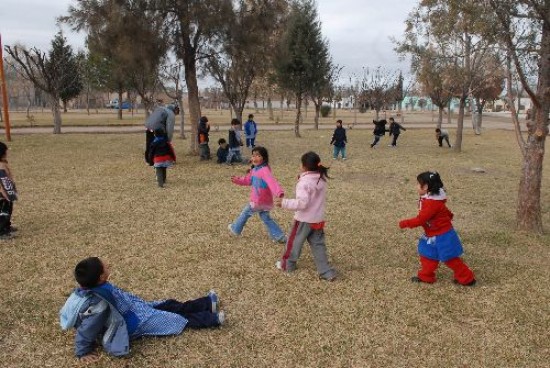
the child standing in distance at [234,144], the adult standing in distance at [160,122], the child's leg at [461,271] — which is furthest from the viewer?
the child standing in distance at [234,144]

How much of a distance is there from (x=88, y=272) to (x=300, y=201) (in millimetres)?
2207

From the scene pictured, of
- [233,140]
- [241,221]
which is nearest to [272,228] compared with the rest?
[241,221]

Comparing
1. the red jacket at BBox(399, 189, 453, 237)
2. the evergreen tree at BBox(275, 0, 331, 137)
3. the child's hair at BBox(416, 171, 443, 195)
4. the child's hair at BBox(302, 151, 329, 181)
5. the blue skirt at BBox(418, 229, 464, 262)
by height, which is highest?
the evergreen tree at BBox(275, 0, 331, 137)

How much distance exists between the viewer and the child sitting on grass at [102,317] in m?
3.37

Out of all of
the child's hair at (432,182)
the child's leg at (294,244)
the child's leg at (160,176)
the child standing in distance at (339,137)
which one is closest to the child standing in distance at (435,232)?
the child's hair at (432,182)

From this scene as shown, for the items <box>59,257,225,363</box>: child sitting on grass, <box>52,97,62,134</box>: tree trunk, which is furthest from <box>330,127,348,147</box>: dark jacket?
<box>52,97,62,134</box>: tree trunk

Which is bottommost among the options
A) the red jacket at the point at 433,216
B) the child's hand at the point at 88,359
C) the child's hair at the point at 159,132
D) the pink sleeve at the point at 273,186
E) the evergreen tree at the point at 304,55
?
the child's hand at the point at 88,359

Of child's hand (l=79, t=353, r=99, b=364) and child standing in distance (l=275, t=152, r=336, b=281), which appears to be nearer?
child's hand (l=79, t=353, r=99, b=364)

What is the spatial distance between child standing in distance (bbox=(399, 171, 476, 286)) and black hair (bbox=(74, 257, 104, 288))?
9.11 ft

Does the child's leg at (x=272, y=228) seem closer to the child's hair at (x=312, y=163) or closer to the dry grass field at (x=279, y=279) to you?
the dry grass field at (x=279, y=279)

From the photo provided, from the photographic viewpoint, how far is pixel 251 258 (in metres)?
A: 5.65

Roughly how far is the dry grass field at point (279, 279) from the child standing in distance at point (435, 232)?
0.19 m

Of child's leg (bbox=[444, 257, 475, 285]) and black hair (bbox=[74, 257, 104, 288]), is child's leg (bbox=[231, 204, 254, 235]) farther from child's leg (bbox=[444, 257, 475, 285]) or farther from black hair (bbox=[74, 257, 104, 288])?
black hair (bbox=[74, 257, 104, 288])

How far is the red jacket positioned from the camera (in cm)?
463
